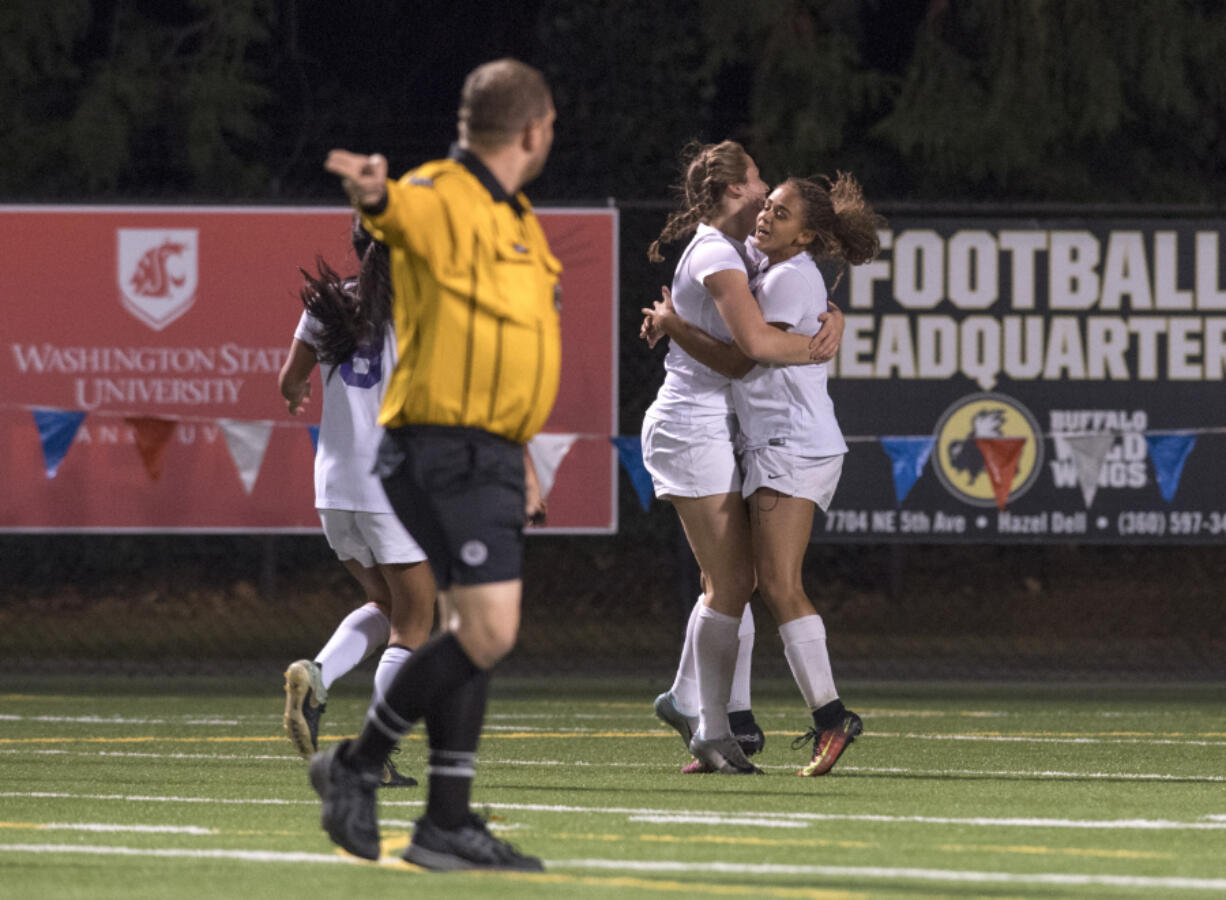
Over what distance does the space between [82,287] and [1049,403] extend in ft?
18.4

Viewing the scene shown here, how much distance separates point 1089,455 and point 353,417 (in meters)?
7.10

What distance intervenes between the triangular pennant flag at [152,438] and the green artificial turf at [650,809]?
80.9 inches

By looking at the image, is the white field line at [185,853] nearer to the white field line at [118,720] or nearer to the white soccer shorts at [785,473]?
the white soccer shorts at [785,473]

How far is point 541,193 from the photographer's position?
68.9ft

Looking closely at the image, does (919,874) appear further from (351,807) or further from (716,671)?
(716,671)

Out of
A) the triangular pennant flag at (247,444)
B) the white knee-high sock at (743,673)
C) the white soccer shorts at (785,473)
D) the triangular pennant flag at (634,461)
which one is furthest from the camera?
the triangular pennant flag at (247,444)

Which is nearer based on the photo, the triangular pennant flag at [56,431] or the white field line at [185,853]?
the white field line at [185,853]

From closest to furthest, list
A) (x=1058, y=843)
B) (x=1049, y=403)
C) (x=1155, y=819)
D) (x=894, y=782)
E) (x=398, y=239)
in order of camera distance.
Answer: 1. (x=398, y=239)
2. (x=1058, y=843)
3. (x=1155, y=819)
4. (x=894, y=782)
5. (x=1049, y=403)

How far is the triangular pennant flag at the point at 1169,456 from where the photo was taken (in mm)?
14125

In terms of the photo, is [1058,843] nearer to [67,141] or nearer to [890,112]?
[890,112]

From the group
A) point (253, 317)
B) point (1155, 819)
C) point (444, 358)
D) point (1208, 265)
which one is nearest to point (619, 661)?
point (253, 317)

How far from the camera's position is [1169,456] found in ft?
46.6

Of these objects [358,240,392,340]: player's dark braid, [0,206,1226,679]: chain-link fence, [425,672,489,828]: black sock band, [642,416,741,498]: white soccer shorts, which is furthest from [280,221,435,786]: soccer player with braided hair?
[0,206,1226,679]: chain-link fence

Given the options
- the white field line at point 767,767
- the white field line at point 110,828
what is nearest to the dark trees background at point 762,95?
the white field line at point 767,767
